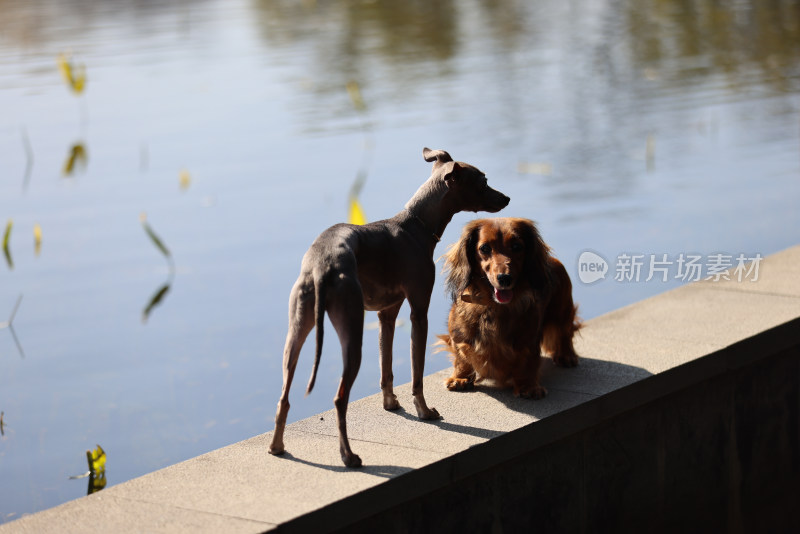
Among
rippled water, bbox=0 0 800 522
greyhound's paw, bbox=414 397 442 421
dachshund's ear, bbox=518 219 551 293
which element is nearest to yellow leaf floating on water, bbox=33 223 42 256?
rippled water, bbox=0 0 800 522

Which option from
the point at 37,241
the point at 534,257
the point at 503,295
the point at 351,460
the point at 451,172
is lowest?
the point at 37,241

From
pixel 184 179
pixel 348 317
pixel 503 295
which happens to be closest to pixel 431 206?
pixel 503 295

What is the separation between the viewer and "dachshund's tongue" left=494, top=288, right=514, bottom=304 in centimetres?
403

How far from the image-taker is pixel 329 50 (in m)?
18.1

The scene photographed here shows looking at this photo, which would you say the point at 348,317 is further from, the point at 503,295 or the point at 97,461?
the point at 97,461

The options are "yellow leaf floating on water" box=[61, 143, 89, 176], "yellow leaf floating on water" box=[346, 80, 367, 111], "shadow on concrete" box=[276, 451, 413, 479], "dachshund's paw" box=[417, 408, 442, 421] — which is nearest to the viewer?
"shadow on concrete" box=[276, 451, 413, 479]

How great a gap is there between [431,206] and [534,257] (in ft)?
1.70

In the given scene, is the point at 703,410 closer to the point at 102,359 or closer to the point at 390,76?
the point at 102,359

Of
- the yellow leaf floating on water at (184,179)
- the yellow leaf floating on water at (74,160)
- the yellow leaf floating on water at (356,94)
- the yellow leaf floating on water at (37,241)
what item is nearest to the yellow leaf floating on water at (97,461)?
the yellow leaf floating on water at (37,241)

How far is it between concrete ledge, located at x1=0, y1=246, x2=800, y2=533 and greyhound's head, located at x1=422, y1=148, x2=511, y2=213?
2.66ft

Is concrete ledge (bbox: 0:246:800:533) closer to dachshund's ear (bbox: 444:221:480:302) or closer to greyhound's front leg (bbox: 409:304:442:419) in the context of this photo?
greyhound's front leg (bbox: 409:304:442:419)

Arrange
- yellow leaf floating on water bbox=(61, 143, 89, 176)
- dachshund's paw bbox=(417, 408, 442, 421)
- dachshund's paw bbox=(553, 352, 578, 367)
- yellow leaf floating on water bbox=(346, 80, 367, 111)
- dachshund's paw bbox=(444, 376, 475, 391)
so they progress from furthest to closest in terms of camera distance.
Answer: yellow leaf floating on water bbox=(346, 80, 367, 111), yellow leaf floating on water bbox=(61, 143, 89, 176), dachshund's paw bbox=(553, 352, 578, 367), dachshund's paw bbox=(444, 376, 475, 391), dachshund's paw bbox=(417, 408, 442, 421)

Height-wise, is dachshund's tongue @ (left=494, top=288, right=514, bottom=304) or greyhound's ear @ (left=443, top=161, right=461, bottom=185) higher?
greyhound's ear @ (left=443, top=161, right=461, bottom=185)

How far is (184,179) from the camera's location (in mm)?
10531
